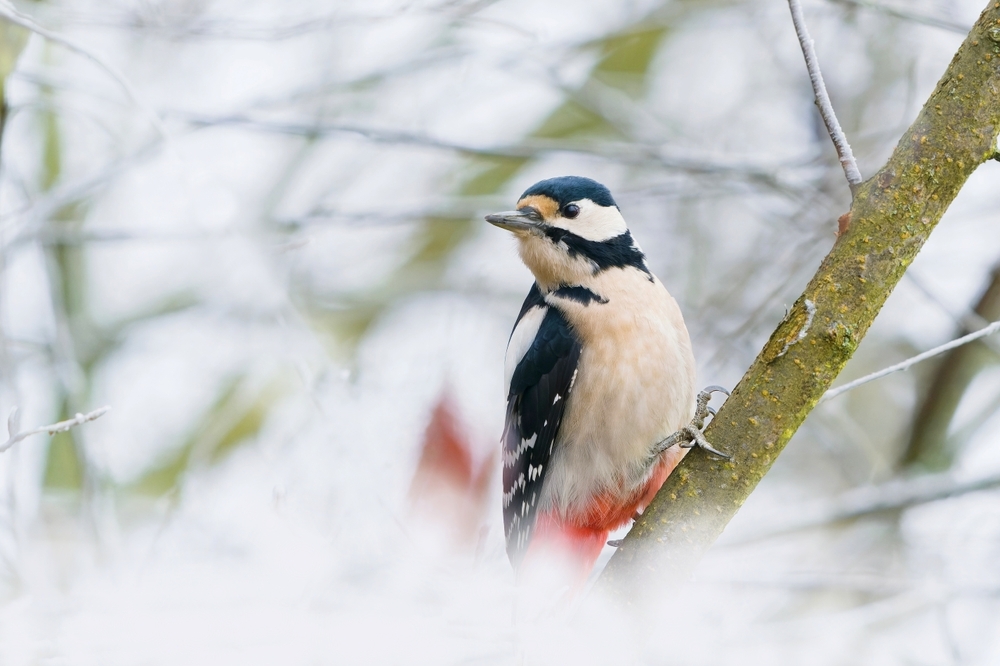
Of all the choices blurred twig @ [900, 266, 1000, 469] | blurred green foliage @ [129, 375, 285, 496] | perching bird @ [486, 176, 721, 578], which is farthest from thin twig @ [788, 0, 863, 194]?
blurred green foliage @ [129, 375, 285, 496]

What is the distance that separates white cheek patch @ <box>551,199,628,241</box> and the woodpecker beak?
6cm

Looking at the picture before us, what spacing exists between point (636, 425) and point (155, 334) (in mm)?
3079

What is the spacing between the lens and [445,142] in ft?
13.7

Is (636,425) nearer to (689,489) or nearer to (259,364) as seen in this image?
(689,489)

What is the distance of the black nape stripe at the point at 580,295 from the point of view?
309cm

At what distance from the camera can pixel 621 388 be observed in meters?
2.96

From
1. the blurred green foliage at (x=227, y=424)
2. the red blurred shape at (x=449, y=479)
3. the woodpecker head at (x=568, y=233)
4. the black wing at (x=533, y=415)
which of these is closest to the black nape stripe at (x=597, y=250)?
the woodpecker head at (x=568, y=233)

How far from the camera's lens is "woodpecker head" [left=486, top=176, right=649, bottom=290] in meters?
3.18

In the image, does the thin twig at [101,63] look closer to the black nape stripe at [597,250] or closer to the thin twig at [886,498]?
the black nape stripe at [597,250]

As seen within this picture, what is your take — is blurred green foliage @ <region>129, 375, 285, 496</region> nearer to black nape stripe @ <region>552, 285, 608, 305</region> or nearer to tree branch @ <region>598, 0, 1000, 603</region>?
black nape stripe @ <region>552, 285, 608, 305</region>

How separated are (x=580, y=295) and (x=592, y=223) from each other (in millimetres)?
280

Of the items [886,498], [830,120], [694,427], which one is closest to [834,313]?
[830,120]

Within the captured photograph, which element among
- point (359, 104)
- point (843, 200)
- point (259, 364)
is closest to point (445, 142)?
point (359, 104)

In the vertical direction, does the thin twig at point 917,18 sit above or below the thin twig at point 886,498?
above
